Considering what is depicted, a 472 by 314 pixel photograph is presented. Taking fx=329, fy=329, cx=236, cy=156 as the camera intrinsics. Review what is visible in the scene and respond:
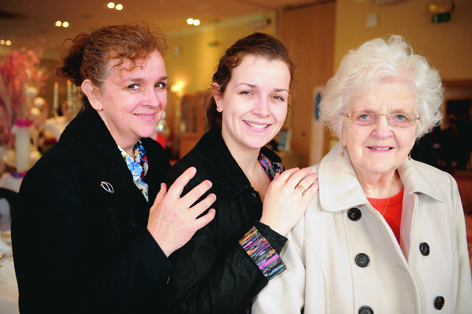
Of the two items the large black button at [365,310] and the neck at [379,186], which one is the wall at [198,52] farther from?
the large black button at [365,310]

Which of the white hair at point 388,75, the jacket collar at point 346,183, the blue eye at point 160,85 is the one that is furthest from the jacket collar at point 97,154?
the white hair at point 388,75

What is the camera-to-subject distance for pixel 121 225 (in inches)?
53.6

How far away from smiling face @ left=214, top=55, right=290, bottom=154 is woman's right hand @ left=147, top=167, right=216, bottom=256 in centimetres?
32

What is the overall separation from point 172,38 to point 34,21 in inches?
280

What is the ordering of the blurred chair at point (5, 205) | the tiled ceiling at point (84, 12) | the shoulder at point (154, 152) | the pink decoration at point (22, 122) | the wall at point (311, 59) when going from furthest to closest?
the wall at point (311, 59), the tiled ceiling at point (84, 12), the pink decoration at point (22, 122), the blurred chair at point (5, 205), the shoulder at point (154, 152)

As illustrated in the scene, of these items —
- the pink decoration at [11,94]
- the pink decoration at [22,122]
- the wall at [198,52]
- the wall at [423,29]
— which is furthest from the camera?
the wall at [198,52]

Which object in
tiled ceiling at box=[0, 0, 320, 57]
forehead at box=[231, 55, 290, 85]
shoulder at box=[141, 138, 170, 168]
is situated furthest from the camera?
tiled ceiling at box=[0, 0, 320, 57]

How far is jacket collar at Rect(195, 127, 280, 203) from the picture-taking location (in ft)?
4.35

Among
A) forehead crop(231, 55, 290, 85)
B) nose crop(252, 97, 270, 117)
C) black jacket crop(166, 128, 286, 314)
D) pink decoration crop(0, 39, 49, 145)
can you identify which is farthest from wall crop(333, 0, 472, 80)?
pink decoration crop(0, 39, 49, 145)

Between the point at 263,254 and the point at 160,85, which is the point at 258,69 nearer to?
the point at 160,85

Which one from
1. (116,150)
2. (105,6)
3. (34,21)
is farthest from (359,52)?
(34,21)

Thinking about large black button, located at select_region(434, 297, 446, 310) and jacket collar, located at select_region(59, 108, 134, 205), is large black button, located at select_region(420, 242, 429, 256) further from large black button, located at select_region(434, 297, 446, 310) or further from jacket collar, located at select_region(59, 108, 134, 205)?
jacket collar, located at select_region(59, 108, 134, 205)

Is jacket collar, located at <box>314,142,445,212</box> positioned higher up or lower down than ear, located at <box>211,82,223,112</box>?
lower down

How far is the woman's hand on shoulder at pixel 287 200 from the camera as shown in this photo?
1.23 metres
